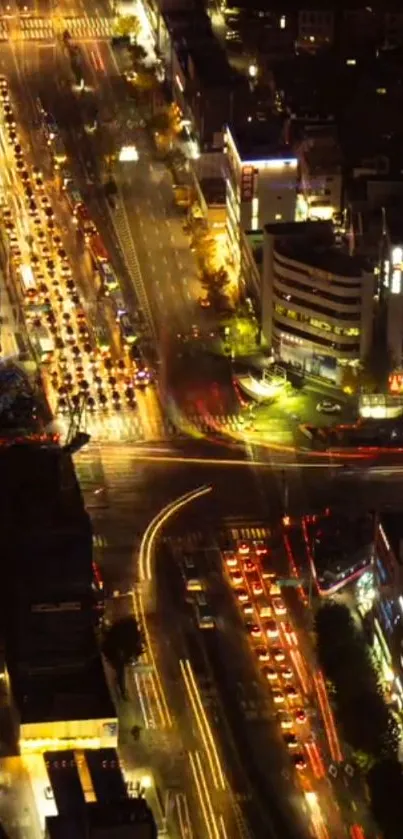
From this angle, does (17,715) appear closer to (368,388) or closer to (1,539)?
(1,539)

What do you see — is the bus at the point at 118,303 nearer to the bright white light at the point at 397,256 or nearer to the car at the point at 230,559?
the bright white light at the point at 397,256

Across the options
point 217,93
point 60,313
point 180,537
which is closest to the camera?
point 180,537

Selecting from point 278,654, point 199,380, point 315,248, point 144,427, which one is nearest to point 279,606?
point 278,654

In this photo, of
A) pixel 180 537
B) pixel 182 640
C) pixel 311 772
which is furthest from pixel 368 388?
pixel 311 772

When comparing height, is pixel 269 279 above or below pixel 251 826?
above

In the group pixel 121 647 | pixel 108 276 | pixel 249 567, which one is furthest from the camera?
pixel 108 276

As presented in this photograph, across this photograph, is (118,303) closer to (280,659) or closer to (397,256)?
(397,256)

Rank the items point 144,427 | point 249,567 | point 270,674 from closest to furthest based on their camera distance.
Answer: point 270,674, point 249,567, point 144,427

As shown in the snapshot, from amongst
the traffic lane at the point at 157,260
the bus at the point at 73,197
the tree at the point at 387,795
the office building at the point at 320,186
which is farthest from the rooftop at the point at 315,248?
the tree at the point at 387,795
